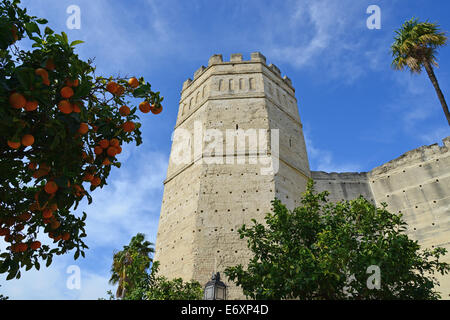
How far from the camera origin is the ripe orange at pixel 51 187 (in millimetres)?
2438

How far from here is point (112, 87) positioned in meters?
3.01

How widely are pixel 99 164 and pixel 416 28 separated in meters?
12.0

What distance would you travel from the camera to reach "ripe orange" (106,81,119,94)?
3.00m

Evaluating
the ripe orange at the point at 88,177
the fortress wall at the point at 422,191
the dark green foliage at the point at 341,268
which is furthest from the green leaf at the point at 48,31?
A: the fortress wall at the point at 422,191

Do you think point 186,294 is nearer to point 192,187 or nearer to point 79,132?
point 192,187

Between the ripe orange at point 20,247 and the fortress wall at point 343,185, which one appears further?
the fortress wall at point 343,185

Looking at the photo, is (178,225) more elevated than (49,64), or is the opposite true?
(178,225)

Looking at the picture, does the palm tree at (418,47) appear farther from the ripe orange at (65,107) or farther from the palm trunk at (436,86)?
the ripe orange at (65,107)

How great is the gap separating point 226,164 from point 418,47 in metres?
7.56

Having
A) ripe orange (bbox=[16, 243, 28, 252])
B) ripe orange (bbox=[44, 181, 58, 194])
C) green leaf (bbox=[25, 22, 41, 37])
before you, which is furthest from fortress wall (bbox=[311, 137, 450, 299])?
green leaf (bbox=[25, 22, 41, 37])

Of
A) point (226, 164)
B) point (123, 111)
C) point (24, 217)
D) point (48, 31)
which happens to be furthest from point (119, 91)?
point (226, 164)

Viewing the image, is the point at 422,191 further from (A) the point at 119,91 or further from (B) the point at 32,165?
(B) the point at 32,165

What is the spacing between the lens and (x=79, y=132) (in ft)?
8.27

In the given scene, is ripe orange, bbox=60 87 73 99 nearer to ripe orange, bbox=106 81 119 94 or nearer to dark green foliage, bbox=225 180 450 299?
ripe orange, bbox=106 81 119 94
